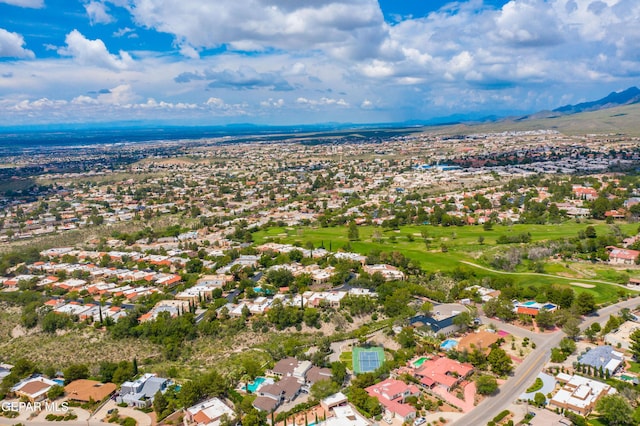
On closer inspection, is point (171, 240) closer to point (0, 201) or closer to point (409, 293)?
point (409, 293)

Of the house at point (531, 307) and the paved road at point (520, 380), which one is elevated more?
the house at point (531, 307)

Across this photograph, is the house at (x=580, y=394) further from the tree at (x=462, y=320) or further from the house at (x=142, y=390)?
the house at (x=142, y=390)

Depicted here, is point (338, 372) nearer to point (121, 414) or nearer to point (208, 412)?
point (208, 412)

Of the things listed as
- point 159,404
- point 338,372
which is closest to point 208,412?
point 159,404

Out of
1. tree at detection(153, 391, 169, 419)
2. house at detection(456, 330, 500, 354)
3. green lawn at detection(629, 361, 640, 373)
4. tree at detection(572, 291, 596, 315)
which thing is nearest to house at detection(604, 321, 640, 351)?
green lawn at detection(629, 361, 640, 373)

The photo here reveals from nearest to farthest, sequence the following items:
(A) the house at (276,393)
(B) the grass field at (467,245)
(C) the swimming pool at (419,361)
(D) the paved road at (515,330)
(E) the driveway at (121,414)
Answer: (E) the driveway at (121,414) < (A) the house at (276,393) < (C) the swimming pool at (419,361) < (D) the paved road at (515,330) < (B) the grass field at (467,245)

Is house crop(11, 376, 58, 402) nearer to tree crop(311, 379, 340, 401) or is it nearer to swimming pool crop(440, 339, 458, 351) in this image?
tree crop(311, 379, 340, 401)

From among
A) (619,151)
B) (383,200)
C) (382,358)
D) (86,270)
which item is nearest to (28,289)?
(86,270)
